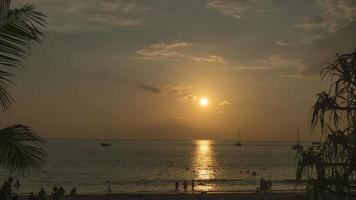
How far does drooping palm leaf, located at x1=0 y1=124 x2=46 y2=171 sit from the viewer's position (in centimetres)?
441

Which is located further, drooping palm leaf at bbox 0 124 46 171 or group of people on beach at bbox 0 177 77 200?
group of people on beach at bbox 0 177 77 200

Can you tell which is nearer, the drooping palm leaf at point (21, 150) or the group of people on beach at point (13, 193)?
the drooping palm leaf at point (21, 150)

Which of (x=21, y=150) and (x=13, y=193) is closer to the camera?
(x=21, y=150)

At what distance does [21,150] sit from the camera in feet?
14.6

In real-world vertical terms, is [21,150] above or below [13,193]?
above

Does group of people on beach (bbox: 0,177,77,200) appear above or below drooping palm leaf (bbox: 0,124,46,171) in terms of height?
below

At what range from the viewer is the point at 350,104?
4.87 m

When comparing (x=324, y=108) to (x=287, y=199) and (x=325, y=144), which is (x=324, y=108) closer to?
(x=325, y=144)

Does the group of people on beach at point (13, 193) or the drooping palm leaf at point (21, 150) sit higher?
the drooping palm leaf at point (21, 150)

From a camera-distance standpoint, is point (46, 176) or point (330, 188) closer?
point (330, 188)

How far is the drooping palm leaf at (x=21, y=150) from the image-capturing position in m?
4.41

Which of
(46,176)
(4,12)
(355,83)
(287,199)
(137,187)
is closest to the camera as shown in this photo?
(4,12)

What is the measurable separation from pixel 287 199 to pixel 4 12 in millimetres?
34071

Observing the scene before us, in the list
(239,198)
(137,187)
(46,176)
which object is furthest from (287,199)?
(46,176)
